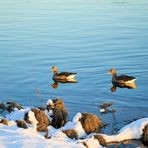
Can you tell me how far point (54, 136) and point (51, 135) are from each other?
0.20 meters

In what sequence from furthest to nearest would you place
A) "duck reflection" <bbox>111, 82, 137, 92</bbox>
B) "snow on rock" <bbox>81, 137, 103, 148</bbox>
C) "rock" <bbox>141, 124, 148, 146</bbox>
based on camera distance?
"duck reflection" <bbox>111, 82, 137, 92</bbox> → "rock" <bbox>141, 124, 148, 146</bbox> → "snow on rock" <bbox>81, 137, 103, 148</bbox>

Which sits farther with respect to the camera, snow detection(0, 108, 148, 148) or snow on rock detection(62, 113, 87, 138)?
snow on rock detection(62, 113, 87, 138)

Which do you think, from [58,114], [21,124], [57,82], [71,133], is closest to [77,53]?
[57,82]

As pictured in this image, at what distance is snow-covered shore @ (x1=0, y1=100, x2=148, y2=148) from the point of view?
48.0ft

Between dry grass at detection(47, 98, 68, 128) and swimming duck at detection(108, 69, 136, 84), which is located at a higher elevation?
swimming duck at detection(108, 69, 136, 84)

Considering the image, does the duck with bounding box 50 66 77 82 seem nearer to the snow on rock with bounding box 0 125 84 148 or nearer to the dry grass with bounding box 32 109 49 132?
the dry grass with bounding box 32 109 49 132

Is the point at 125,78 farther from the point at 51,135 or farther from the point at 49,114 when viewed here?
the point at 51,135

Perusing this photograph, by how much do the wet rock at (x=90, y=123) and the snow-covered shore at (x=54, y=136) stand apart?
0.15 meters

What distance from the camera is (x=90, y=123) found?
59.2 feet

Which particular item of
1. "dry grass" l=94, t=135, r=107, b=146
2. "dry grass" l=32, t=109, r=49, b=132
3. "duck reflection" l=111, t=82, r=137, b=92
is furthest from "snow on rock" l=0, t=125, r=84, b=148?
"duck reflection" l=111, t=82, r=137, b=92

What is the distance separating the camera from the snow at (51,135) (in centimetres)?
1460

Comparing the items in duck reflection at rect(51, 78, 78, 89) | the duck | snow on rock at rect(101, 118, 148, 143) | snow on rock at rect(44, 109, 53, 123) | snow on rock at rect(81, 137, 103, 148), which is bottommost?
snow on rock at rect(81, 137, 103, 148)

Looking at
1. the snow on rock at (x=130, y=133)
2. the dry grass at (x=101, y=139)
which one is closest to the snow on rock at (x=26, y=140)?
the dry grass at (x=101, y=139)

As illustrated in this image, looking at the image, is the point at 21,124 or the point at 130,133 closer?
the point at 130,133
